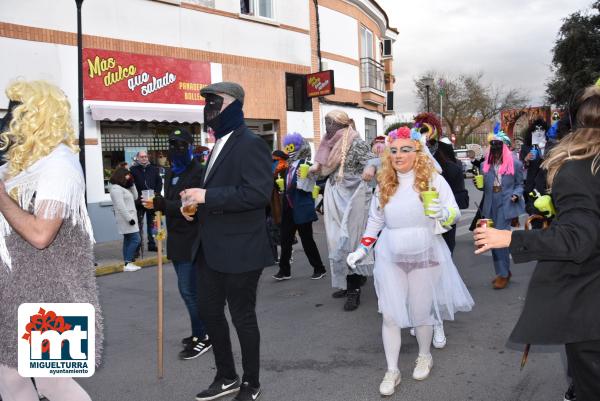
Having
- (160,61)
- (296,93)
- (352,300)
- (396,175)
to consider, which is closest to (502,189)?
(352,300)

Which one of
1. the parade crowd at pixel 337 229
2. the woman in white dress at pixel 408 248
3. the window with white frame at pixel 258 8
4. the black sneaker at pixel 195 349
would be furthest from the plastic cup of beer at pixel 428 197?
the window with white frame at pixel 258 8

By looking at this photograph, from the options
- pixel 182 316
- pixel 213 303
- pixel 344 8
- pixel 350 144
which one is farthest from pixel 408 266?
pixel 344 8

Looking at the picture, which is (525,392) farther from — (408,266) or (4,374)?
(4,374)

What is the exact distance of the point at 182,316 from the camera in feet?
18.7

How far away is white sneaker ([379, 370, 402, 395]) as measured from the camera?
11.6ft

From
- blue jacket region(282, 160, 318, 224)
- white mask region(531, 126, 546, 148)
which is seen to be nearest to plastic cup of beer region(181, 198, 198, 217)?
blue jacket region(282, 160, 318, 224)

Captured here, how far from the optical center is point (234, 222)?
3.22 m

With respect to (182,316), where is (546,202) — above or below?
above

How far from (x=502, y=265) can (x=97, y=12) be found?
1011 centimetres

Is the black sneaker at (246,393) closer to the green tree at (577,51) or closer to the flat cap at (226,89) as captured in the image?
the flat cap at (226,89)

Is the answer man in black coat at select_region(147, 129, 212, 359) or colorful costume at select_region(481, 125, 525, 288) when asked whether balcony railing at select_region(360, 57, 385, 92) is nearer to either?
colorful costume at select_region(481, 125, 525, 288)

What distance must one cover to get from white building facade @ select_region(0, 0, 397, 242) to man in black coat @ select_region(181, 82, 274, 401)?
884 cm

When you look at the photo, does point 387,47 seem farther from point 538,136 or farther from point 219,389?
point 219,389

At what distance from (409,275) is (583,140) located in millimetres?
1797
